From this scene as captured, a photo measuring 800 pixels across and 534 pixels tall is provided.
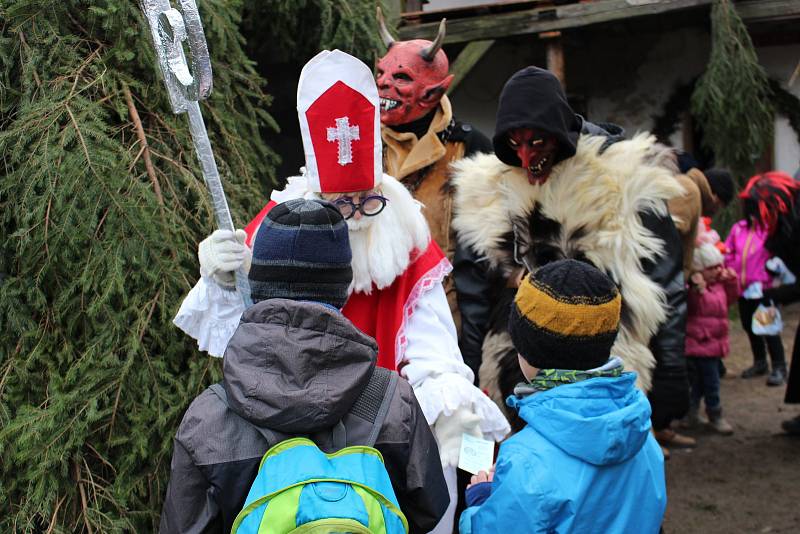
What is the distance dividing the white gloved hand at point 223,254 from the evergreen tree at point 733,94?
23.1 feet

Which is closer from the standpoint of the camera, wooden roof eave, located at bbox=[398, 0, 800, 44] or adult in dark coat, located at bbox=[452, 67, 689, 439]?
adult in dark coat, located at bbox=[452, 67, 689, 439]

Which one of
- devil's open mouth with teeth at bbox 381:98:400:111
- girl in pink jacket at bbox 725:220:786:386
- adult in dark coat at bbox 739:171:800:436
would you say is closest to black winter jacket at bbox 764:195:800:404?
adult in dark coat at bbox 739:171:800:436

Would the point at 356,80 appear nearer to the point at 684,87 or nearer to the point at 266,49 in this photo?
the point at 266,49

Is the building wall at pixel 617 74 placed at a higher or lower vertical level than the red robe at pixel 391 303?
lower

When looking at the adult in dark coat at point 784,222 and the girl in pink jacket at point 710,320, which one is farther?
the girl in pink jacket at point 710,320

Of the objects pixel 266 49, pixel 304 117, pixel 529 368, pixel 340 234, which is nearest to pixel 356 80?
pixel 304 117

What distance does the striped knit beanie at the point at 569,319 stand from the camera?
6.36 feet

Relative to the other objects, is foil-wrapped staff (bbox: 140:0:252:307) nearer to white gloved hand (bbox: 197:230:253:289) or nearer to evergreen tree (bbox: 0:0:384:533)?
white gloved hand (bbox: 197:230:253:289)

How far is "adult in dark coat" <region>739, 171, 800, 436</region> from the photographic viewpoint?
4754 mm

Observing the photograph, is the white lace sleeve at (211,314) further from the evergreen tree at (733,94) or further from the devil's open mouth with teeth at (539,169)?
the evergreen tree at (733,94)

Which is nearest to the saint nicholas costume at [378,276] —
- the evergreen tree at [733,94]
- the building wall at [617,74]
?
the evergreen tree at [733,94]

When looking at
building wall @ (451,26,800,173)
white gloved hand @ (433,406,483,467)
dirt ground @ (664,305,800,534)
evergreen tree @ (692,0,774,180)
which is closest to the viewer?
white gloved hand @ (433,406,483,467)

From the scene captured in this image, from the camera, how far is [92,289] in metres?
2.72

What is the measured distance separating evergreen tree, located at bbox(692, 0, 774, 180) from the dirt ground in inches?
113
